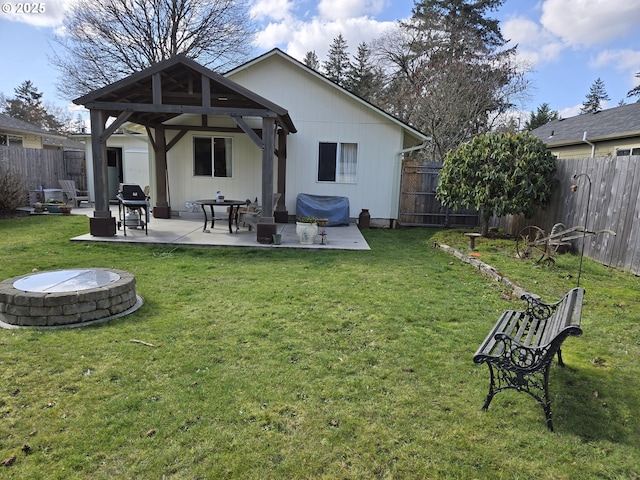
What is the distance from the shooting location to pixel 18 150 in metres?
13.4

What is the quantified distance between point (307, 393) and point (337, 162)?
31.3 ft

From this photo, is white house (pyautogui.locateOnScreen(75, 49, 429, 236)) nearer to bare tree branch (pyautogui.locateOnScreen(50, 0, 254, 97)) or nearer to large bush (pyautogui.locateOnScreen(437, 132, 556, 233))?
large bush (pyautogui.locateOnScreen(437, 132, 556, 233))

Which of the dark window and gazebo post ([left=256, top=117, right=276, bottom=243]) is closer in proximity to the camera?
gazebo post ([left=256, top=117, right=276, bottom=243])

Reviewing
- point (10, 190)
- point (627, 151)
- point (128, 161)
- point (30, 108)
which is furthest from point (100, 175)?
point (30, 108)

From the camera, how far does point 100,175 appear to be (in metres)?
7.87

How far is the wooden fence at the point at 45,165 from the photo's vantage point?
518 inches

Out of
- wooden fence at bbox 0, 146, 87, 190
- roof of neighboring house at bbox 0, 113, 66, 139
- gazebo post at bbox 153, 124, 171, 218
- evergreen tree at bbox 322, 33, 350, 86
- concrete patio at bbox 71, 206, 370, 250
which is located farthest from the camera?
evergreen tree at bbox 322, 33, 350, 86

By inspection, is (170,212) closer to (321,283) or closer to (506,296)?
(321,283)

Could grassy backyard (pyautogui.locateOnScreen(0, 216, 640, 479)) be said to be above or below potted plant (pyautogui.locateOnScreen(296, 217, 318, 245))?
below

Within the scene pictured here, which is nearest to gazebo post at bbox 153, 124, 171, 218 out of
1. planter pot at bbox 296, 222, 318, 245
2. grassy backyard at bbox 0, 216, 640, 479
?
planter pot at bbox 296, 222, 318, 245

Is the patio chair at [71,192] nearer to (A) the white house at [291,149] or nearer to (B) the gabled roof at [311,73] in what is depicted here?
(A) the white house at [291,149]

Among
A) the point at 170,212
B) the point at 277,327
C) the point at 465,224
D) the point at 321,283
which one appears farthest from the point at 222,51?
the point at 277,327

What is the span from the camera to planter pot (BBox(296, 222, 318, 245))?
8.05 m

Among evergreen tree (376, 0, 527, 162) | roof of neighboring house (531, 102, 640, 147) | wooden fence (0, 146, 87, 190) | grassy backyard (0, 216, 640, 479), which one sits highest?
evergreen tree (376, 0, 527, 162)
